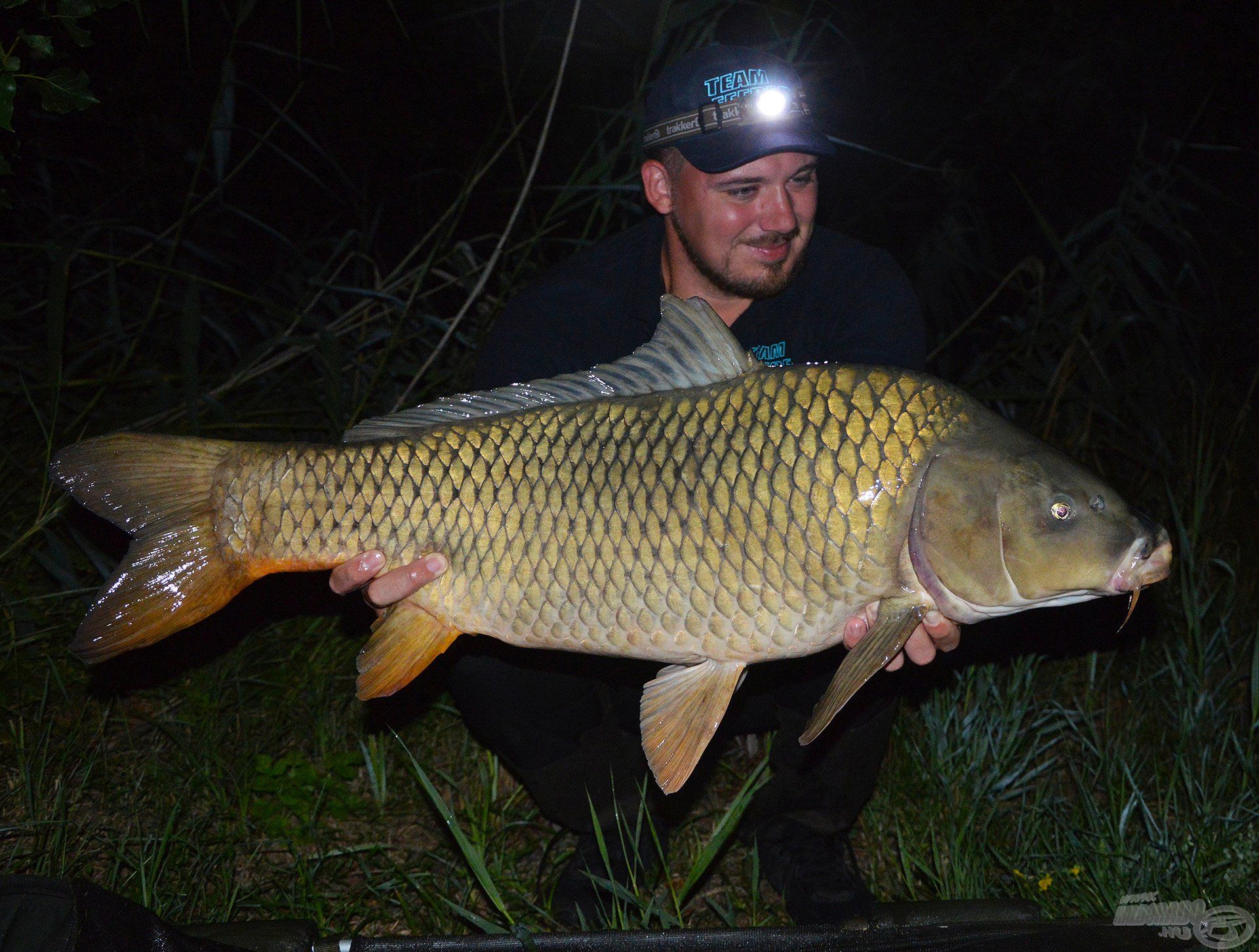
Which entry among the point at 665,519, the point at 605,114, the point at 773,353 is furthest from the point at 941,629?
the point at 605,114

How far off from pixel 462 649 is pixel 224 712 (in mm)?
612

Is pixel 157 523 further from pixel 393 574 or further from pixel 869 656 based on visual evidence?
pixel 869 656

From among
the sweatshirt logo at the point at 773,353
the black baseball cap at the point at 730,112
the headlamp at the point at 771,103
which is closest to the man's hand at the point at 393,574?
the sweatshirt logo at the point at 773,353

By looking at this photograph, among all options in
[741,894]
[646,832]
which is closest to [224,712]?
[646,832]

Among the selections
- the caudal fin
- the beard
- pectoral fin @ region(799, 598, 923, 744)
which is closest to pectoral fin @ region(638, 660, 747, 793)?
pectoral fin @ region(799, 598, 923, 744)

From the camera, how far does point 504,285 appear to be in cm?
292

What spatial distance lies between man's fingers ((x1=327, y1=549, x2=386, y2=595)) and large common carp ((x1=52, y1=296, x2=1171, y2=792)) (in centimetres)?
1

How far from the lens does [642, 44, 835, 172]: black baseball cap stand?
2.13 m

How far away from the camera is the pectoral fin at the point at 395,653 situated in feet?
5.50

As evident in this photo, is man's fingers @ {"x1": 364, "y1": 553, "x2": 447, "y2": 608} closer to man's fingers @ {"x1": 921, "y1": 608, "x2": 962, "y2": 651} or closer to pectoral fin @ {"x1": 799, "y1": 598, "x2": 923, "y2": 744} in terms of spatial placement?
pectoral fin @ {"x1": 799, "y1": 598, "x2": 923, "y2": 744}

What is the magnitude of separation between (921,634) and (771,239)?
2.83 feet

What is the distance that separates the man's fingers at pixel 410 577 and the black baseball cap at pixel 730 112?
1.02 m

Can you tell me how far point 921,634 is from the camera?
5.56 ft

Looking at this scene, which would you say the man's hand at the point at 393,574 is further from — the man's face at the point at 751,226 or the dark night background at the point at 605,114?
the dark night background at the point at 605,114
